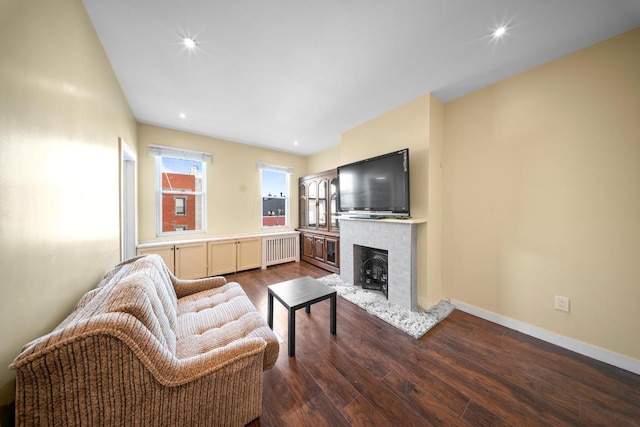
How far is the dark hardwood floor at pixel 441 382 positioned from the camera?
123cm

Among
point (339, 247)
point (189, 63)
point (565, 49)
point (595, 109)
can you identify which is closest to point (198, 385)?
point (189, 63)

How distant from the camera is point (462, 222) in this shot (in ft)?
7.98

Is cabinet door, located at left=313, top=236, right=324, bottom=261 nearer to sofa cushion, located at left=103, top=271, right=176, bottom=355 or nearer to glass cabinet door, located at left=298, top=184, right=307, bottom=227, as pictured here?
glass cabinet door, located at left=298, top=184, right=307, bottom=227

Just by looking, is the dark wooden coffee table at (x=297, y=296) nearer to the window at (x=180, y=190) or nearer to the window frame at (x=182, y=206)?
the window at (x=180, y=190)

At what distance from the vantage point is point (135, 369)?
815 mm

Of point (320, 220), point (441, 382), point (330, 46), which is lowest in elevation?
point (441, 382)

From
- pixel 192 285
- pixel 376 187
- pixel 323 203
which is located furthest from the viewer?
pixel 323 203

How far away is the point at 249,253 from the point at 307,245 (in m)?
1.23

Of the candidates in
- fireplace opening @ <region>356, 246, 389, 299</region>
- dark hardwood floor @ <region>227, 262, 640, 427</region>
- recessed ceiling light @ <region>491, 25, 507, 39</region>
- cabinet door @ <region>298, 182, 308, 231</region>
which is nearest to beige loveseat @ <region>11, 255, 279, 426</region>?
dark hardwood floor @ <region>227, 262, 640, 427</region>

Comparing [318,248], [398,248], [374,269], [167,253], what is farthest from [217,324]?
[318,248]

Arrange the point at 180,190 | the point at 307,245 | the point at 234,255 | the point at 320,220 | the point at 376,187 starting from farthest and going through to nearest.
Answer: the point at 307,245 < the point at 320,220 < the point at 234,255 < the point at 180,190 < the point at 376,187

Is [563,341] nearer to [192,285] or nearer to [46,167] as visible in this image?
[192,285]

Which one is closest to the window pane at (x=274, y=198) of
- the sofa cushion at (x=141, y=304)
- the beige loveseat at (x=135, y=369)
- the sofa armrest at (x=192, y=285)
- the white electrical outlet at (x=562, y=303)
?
the sofa armrest at (x=192, y=285)

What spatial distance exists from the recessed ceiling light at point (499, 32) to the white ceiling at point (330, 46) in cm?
5
